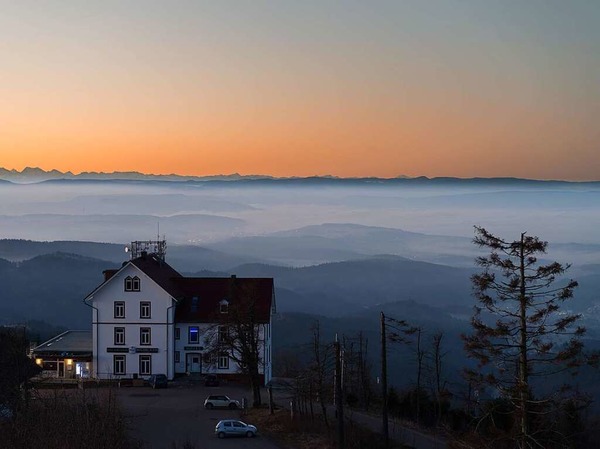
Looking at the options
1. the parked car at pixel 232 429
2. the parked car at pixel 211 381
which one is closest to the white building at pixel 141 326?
the parked car at pixel 211 381

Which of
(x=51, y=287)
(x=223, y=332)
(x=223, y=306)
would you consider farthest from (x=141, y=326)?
(x=51, y=287)

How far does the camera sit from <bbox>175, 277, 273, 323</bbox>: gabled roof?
155ft

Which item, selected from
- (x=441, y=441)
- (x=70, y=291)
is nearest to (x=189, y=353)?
(x=441, y=441)

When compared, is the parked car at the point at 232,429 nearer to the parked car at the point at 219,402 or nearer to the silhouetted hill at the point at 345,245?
the parked car at the point at 219,402

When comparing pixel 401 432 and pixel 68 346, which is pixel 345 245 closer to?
pixel 68 346

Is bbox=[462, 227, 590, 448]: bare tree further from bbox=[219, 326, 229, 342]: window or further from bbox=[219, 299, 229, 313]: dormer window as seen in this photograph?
bbox=[219, 299, 229, 313]: dormer window

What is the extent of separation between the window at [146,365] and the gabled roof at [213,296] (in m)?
2.74

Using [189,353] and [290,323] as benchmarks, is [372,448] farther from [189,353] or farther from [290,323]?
[290,323]

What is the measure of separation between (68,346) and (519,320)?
3607 cm

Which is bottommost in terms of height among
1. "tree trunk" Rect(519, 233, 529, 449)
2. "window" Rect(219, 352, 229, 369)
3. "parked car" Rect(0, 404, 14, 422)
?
"window" Rect(219, 352, 229, 369)

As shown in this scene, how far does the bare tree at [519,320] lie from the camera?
18781 millimetres

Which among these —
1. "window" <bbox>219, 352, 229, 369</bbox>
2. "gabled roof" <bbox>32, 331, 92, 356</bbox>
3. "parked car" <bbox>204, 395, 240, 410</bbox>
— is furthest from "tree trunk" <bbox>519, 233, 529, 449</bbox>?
"gabled roof" <bbox>32, 331, 92, 356</bbox>

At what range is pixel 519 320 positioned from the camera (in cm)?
1925

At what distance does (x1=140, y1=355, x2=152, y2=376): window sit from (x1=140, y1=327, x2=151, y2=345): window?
80 cm
